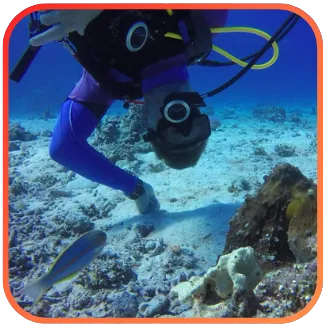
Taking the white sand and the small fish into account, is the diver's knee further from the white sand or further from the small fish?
the small fish

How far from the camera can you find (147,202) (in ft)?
12.3

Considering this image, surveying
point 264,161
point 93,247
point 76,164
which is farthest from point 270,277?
point 264,161

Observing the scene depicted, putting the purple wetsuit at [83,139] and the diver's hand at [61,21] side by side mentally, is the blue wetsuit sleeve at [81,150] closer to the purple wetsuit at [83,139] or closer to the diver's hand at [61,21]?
the purple wetsuit at [83,139]

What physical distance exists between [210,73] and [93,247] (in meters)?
69.0

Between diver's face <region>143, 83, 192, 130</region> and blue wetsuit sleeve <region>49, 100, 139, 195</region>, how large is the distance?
1.32 m

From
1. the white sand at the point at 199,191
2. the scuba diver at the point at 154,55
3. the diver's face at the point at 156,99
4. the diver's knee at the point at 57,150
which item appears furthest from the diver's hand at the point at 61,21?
the white sand at the point at 199,191

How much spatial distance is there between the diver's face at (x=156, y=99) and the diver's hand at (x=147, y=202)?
1.42m

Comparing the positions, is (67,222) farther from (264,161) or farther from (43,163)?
(264,161)

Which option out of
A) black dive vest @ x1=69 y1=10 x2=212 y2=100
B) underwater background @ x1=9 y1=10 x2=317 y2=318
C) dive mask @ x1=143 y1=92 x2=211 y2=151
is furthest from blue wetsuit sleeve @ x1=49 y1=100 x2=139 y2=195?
dive mask @ x1=143 y1=92 x2=211 y2=151

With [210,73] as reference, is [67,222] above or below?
below

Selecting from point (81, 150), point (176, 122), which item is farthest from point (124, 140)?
point (176, 122)

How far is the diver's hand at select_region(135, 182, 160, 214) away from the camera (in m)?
3.75

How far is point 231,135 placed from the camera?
7.66m

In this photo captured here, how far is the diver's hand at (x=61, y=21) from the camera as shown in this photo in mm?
1916
